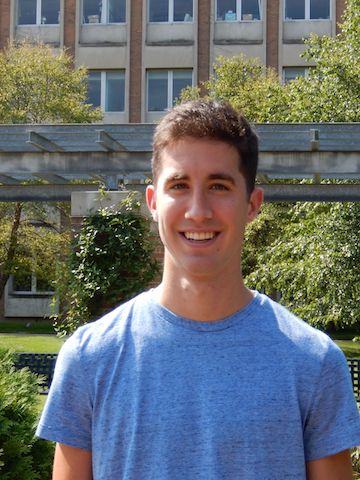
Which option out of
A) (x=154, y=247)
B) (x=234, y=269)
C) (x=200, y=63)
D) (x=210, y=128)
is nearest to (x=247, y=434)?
(x=234, y=269)

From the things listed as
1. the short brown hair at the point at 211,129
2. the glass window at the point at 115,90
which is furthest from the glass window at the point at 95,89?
the short brown hair at the point at 211,129

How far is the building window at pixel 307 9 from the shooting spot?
3275cm

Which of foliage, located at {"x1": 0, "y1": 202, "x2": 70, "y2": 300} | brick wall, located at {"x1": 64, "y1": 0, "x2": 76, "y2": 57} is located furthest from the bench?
brick wall, located at {"x1": 64, "y1": 0, "x2": 76, "y2": 57}

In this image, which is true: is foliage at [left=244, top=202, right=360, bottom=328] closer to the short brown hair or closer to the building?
the short brown hair

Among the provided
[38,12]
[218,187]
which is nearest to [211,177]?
[218,187]

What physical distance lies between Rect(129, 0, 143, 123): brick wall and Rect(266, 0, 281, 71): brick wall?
15.9 ft

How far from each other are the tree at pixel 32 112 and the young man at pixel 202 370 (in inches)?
937

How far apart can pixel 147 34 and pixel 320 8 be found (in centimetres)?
662

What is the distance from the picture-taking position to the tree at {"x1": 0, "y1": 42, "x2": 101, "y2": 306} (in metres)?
25.6

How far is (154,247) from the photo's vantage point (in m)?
9.26

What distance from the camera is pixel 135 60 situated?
33406mm

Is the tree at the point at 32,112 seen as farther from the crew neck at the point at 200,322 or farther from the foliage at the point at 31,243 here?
the crew neck at the point at 200,322

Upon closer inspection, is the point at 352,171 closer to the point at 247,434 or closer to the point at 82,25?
the point at 247,434

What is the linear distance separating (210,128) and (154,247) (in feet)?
24.0
